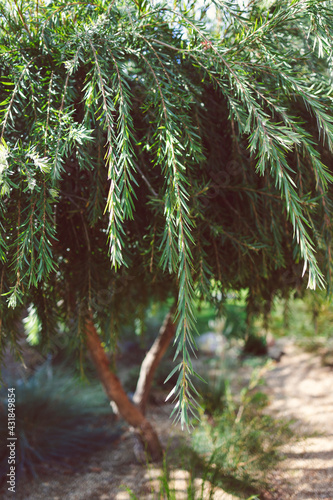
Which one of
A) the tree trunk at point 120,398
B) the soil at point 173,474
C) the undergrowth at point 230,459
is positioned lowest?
the soil at point 173,474

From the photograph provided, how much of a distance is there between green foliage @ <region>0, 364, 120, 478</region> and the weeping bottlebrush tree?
127 cm

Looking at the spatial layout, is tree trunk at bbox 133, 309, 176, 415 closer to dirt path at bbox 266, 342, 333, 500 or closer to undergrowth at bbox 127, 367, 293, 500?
undergrowth at bbox 127, 367, 293, 500

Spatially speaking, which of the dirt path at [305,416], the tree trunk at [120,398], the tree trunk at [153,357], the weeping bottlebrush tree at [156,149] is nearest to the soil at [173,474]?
the dirt path at [305,416]

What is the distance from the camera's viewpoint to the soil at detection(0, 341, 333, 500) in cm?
183

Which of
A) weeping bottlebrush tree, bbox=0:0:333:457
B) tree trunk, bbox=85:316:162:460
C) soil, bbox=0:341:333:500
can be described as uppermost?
weeping bottlebrush tree, bbox=0:0:333:457

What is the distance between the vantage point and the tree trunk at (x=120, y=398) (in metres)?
1.93

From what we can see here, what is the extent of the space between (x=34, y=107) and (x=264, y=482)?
1.86 m

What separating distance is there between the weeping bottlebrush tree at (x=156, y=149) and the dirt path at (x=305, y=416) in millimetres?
1121

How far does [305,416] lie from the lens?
2891mm

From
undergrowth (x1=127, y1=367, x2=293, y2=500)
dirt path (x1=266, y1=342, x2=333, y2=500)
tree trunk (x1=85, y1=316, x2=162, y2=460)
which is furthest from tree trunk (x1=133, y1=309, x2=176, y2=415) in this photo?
Answer: dirt path (x1=266, y1=342, x2=333, y2=500)

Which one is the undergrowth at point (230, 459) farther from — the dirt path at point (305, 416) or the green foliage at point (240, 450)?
the dirt path at point (305, 416)

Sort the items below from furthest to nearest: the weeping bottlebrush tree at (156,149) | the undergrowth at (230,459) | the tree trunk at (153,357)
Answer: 1. the tree trunk at (153,357)
2. the undergrowth at (230,459)
3. the weeping bottlebrush tree at (156,149)

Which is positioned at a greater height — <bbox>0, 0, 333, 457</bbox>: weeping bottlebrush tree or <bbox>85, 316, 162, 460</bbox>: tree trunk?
<bbox>0, 0, 333, 457</bbox>: weeping bottlebrush tree

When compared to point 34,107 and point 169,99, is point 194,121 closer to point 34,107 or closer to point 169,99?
point 169,99
